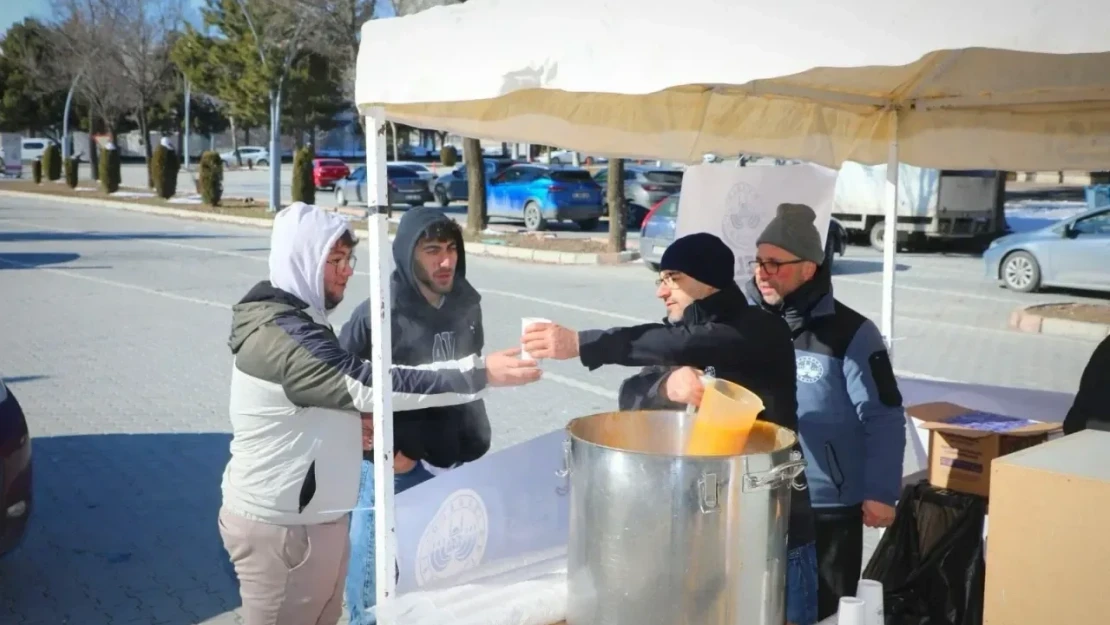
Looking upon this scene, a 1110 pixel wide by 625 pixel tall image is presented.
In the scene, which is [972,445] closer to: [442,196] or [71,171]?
[442,196]

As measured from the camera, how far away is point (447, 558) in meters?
2.96

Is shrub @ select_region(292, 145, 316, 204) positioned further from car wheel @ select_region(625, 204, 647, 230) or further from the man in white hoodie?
the man in white hoodie

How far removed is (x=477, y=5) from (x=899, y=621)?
2.32 m

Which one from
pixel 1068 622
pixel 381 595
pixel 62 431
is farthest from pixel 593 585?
pixel 62 431

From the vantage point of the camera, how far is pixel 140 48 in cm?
4838

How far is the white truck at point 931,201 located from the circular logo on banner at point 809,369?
1809 cm

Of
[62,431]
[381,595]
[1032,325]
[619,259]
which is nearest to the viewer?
[381,595]

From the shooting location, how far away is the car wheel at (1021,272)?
15312mm

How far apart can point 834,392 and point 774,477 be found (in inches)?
48.7

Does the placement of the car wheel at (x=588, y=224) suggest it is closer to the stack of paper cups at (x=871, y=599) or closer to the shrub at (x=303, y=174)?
the shrub at (x=303, y=174)

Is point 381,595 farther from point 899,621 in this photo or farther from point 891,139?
point 891,139

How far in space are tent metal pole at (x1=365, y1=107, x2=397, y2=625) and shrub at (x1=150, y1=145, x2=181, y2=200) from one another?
33444 mm

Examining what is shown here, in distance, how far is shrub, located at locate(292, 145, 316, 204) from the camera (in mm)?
27508

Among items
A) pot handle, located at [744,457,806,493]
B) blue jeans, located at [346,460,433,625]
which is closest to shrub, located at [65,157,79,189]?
blue jeans, located at [346,460,433,625]
